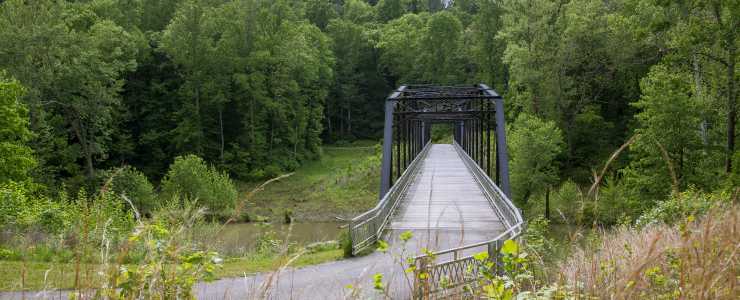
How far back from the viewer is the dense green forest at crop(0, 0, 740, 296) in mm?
22516

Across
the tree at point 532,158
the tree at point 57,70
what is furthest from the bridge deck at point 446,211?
the tree at point 57,70

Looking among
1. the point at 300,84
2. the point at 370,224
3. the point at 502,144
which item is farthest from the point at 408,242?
the point at 300,84

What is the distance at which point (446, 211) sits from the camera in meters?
13.7

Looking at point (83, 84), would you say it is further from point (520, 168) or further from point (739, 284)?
point (739, 284)

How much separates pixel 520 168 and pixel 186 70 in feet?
95.9

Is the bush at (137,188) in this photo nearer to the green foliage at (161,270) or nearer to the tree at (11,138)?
the tree at (11,138)

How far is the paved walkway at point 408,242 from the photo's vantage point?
6672 millimetres

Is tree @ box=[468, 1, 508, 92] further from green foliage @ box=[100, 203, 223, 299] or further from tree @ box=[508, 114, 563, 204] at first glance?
→ green foliage @ box=[100, 203, 223, 299]

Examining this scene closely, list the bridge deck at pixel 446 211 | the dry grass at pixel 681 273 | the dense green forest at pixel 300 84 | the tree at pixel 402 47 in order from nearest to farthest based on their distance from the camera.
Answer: the dry grass at pixel 681 273
the bridge deck at pixel 446 211
the dense green forest at pixel 300 84
the tree at pixel 402 47

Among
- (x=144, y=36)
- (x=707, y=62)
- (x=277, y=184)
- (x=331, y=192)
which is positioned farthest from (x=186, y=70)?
(x=707, y=62)

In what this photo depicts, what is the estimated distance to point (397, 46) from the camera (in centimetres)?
6975

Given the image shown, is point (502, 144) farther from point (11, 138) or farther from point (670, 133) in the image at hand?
point (11, 138)

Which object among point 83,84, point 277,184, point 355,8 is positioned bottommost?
point 277,184

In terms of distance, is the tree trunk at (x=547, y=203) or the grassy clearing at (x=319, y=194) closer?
the tree trunk at (x=547, y=203)
